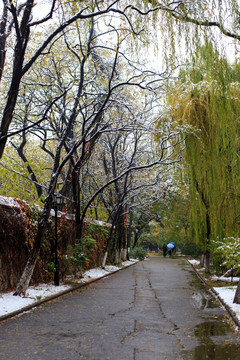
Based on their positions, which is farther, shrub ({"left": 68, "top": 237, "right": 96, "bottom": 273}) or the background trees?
shrub ({"left": 68, "top": 237, "right": 96, "bottom": 273})

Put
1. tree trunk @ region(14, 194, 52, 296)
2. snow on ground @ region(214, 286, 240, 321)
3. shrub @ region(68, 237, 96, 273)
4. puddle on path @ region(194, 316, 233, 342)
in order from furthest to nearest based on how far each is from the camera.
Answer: shrub @ region(68, 237, 96, 273) → tree trunk @ region(14, 194, 52, 296) → snow on ground @ region(214, 286, 240, 321) → puddle on path @ region(194, 316, 233, 342)

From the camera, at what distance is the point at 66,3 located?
27.4 feet

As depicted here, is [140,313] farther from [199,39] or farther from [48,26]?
[48,26]

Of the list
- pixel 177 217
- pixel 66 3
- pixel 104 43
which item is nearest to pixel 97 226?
pixel 104 43

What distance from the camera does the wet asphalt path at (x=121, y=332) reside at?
19.1ft

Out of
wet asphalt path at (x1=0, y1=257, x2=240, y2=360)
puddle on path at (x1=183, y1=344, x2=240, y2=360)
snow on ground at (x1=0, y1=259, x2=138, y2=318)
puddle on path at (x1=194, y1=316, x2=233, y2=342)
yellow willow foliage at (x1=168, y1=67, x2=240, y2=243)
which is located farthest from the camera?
yellow willow foliage at (x1=168, y1=67, x2=240, y2=243)

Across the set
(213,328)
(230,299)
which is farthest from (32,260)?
(213,328)

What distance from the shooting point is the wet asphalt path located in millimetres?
5809

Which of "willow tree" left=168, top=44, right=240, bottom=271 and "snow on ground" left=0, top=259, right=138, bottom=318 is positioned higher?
"willow tree" left=168, top=44, right=240, bottom=271

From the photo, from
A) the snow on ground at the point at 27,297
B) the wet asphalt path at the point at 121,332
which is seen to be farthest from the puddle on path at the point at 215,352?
the snow on ground at the point at 27,297

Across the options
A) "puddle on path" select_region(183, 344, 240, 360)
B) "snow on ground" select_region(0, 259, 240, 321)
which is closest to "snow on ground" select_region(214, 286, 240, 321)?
"snow on ground" select_region(0, 259, 240, 321)

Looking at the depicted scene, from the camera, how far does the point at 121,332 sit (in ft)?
23.8

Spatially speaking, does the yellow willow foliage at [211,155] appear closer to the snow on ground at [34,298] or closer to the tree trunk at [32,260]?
the snow on ground at [34,298]

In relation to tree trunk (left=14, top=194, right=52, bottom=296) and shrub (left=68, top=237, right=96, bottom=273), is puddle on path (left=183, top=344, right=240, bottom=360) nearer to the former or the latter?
tree trunk (left=14, top=194, right=52, bottom=296)
